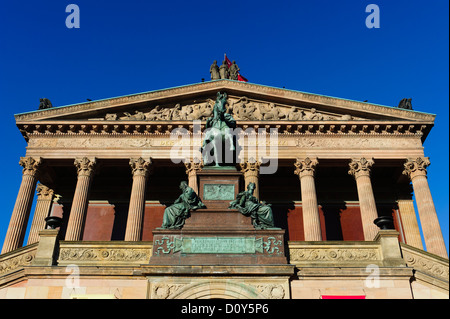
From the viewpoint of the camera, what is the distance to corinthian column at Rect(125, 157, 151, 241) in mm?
27984

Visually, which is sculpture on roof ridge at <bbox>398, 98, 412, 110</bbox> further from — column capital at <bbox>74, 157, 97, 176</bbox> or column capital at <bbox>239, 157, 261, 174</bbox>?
column capital at <bbox>74, 157, 97, 176</bbox>

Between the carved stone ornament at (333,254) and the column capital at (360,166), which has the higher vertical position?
the column capital at (360,166)

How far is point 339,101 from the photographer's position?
109ft

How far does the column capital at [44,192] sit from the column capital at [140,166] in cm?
771

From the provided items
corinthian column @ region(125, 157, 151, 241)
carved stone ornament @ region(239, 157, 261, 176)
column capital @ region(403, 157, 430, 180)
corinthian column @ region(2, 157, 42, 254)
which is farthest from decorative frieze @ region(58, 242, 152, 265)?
column capital @ region(403, 157, 430, 180)

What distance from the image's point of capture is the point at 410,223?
3288 centimetres

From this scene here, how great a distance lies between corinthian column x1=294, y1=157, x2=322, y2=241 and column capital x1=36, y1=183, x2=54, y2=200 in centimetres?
1834

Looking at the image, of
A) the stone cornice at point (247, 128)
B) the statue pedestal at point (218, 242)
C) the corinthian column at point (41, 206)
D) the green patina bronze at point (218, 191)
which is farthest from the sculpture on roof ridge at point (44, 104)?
the statue pedestal at point (218, 242)

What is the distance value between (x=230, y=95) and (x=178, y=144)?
19.4 feet

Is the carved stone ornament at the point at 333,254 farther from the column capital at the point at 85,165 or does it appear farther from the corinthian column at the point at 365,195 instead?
the column capital at the point at 85,165

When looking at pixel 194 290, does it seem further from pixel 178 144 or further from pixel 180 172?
pixel 180 172

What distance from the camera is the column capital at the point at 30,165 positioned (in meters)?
30.7

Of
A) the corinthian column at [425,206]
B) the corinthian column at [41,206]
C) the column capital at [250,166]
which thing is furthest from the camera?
the corinthian column at [41,206]
